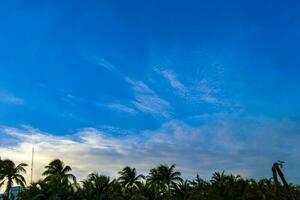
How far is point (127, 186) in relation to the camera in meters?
88.7

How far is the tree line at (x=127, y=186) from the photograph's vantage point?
68.6m

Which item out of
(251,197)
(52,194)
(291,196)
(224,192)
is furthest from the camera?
(224,192)

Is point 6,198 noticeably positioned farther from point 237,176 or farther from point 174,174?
point 237,176

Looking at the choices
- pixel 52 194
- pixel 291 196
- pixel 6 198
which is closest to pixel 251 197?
pixel 291 196

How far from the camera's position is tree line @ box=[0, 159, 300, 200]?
68.6 m

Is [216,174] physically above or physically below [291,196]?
above

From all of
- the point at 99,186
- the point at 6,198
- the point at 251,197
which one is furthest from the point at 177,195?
the point at 251,197

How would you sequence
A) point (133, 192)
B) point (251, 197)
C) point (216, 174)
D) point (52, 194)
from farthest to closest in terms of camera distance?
point (216, 174) → point (133, 192) → point (52, 194) → point (251, 197)

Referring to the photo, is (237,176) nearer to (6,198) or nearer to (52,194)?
(52,194)

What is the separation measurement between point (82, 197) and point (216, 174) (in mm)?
28321

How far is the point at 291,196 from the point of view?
7.92m

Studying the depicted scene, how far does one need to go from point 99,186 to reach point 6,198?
14804 millimetres

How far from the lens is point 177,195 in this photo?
3246 inches

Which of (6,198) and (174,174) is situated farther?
(174,174)
